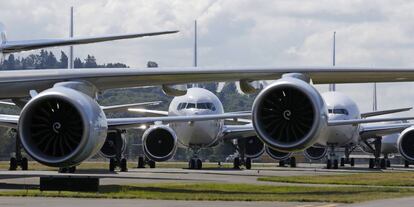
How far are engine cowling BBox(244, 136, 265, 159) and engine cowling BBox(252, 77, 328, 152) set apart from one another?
39020 millimetres

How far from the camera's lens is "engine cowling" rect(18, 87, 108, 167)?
909 inches

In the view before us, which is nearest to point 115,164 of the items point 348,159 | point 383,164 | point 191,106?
point 191,106

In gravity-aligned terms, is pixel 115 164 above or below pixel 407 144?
below

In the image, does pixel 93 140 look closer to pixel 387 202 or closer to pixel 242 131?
pixel 387 202

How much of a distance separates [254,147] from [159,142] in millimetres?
10431

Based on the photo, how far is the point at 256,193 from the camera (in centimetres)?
2672

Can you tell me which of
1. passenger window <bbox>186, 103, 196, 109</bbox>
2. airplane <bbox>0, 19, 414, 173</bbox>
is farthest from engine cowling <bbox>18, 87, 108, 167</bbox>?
passenger window <bbox>186, 103, 196, 109</bbox>

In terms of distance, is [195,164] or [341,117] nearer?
[195,164]

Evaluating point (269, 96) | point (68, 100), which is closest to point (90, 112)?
point (68, 100)

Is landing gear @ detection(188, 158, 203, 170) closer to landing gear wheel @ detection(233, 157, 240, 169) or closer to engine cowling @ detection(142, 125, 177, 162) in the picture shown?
engine cowling @ detection(142, 125, 177, 162)

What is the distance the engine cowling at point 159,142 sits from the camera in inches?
2133

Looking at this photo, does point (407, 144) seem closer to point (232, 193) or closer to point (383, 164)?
point (383, 164)

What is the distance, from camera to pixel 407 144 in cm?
6216

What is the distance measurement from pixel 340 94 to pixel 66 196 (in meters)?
40.3
